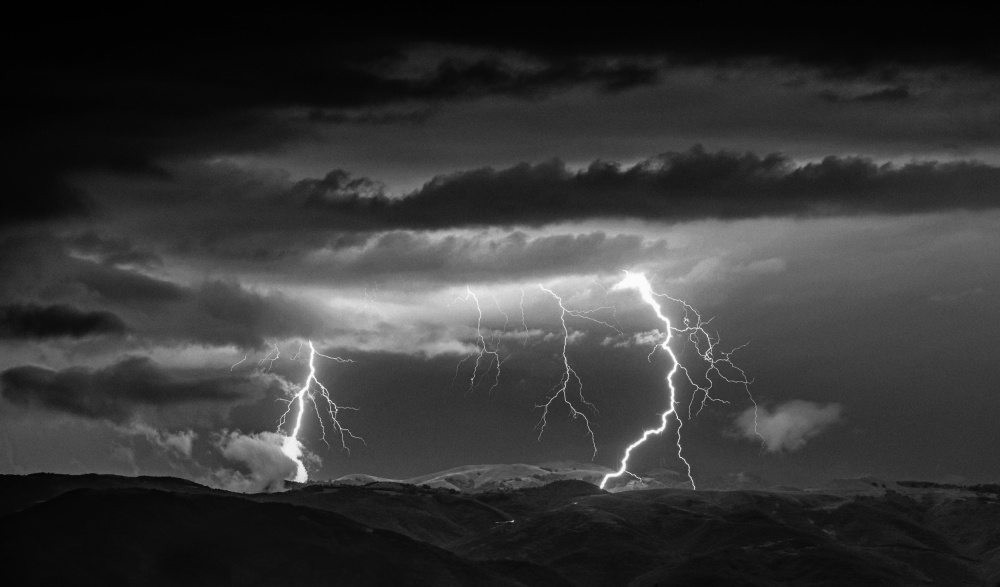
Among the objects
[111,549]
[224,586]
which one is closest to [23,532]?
[111,549]

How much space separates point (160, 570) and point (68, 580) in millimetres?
19194

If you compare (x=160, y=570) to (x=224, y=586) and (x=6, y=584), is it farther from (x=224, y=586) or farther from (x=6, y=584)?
(x=6, y=584)

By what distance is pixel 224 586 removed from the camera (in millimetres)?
199625

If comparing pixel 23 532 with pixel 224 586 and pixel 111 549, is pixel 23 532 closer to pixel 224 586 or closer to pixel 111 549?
pixel 111 549

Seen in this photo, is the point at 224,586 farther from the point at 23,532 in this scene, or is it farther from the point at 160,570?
the point at 23,532

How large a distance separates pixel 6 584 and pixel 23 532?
67.3ft

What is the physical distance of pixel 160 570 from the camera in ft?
650

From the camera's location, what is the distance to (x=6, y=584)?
17738 centimetres

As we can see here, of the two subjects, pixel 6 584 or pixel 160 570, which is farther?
pixel 160 570

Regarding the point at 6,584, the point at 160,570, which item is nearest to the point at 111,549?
the point at 160,570

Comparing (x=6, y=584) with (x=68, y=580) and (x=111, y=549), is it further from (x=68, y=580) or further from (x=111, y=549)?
(x=111, y=549)

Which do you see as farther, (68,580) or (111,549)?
(111,549)

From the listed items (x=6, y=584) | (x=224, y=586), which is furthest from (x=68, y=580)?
(x=224, y=586)

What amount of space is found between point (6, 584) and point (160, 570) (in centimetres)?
2686
